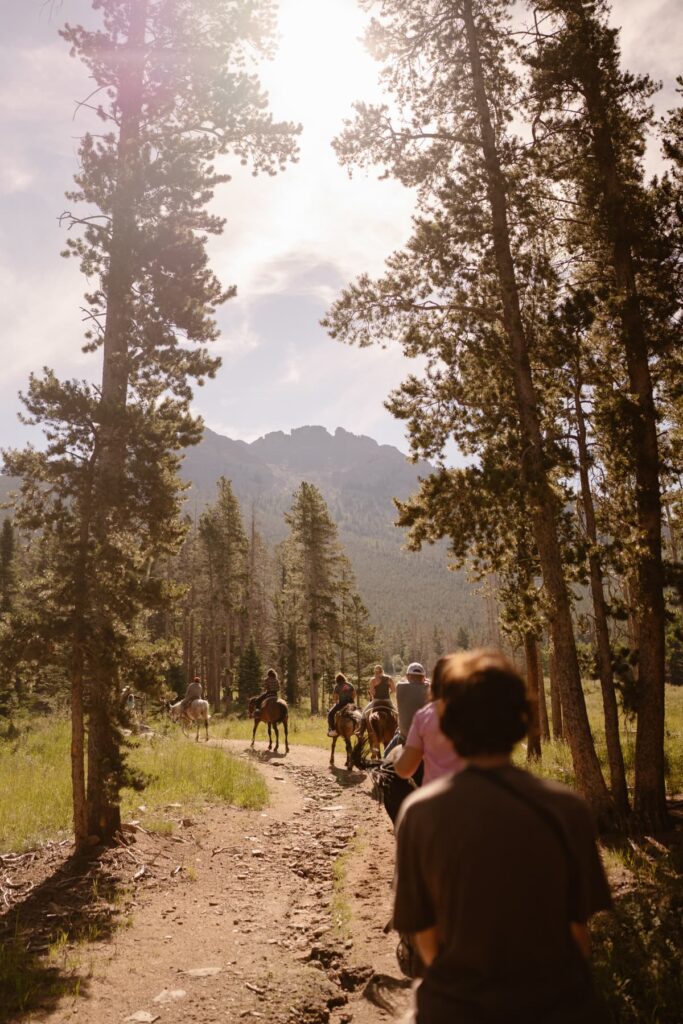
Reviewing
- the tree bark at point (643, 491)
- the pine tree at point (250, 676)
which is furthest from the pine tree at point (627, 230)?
the pine tree at point (250, 676)

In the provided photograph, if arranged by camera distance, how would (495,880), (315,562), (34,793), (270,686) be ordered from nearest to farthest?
(495,880)
(34,793)
(270,686)
(315,562)

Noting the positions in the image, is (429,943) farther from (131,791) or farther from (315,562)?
(315,562)

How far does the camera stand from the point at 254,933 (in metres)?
7.52

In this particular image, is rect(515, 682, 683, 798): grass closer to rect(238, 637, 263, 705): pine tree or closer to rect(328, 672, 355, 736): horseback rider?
rect(328, 672, 355, 736): horseback rider

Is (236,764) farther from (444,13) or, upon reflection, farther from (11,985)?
(444,13)

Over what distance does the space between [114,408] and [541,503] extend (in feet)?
24.0

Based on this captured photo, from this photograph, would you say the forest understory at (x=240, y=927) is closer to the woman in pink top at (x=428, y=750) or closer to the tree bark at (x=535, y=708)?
the woman in pink top at (x=428, y=750)

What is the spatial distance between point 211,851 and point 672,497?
1165 cm

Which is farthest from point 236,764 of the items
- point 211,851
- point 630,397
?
point 630,397

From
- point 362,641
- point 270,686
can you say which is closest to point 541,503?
point 270,686

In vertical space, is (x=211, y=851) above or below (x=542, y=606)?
below

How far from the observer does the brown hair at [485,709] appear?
233cm

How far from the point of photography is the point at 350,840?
11.1 metres

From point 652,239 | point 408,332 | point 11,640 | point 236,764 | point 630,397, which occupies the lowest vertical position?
point 236,764
